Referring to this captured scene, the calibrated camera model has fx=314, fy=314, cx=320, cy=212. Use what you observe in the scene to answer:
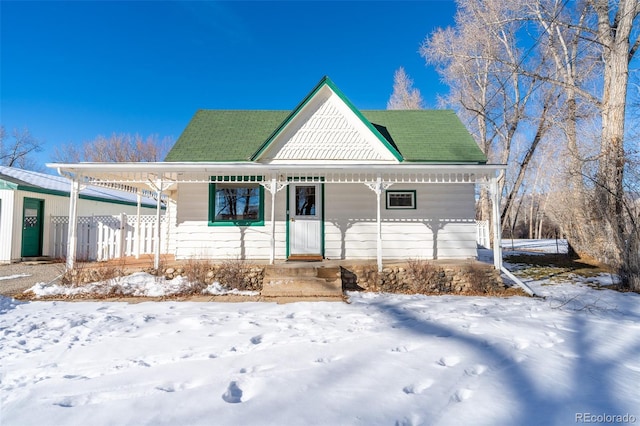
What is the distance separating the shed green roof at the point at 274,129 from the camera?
368 inches

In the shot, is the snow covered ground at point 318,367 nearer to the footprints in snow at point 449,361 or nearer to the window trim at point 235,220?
the footprints in snow at point 449,361

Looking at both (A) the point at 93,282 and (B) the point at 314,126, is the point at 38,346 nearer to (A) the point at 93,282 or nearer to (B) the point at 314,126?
(A) the point at 93,282

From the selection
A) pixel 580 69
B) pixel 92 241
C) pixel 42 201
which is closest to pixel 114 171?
pixel 92 241

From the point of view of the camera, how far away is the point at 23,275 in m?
8.87

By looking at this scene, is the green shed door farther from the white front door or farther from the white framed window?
the white framed window

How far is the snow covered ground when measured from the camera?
2416 mm

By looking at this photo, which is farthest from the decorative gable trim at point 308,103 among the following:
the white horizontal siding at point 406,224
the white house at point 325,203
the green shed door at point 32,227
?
the green shed door at point 32,227

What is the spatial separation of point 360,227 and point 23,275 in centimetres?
964

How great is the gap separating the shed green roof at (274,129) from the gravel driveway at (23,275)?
4.51m

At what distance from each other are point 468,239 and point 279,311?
6206 mm

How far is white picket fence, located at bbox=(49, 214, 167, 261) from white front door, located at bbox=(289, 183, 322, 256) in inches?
145

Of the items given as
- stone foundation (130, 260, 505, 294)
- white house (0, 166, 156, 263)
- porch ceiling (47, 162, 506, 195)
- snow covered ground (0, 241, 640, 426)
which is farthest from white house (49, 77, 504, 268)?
white house (0, 166, 156, 263)

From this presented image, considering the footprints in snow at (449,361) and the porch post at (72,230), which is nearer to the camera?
the footprints in snow at (449,361)

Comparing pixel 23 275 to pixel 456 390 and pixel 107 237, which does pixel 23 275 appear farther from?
pixel 456 390
